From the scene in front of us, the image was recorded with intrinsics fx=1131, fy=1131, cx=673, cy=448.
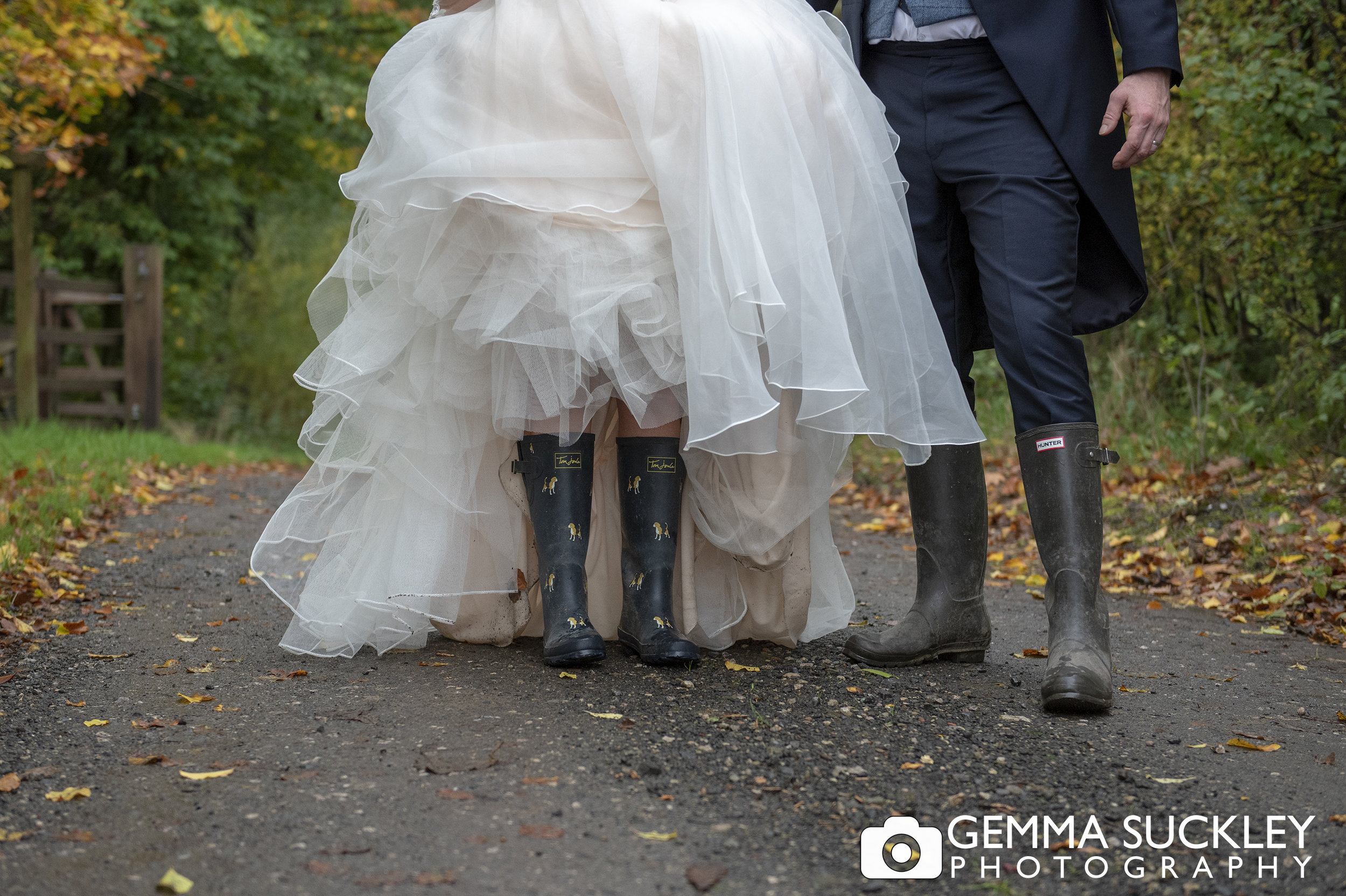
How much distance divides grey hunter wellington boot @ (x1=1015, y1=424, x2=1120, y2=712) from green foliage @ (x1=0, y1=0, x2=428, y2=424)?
9.45 meters

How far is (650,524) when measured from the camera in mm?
2576

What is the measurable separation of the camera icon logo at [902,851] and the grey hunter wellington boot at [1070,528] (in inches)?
30.1

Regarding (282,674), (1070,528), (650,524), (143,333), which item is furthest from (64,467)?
(1070,528)

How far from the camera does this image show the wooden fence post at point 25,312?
895cm

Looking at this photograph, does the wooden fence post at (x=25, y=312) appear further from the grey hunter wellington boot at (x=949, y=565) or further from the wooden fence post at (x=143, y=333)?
the grey hunter wellington boot at (x=949, y=565)

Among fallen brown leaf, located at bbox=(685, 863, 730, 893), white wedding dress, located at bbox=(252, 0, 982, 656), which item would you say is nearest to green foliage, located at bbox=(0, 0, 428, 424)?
white wedding dress, located at bbox=(252, 0, 982, 656)

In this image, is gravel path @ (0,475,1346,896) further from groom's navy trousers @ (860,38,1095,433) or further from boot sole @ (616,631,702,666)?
groom's navy trousers @ (860,38,1095,433)

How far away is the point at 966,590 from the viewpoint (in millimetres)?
2662

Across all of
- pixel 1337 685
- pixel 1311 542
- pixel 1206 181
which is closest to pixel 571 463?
pixel 1337 685

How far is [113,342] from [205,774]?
1054 centimetres

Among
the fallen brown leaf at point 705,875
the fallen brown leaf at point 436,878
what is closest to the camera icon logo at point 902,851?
the fallen brown leaf at point 705,875

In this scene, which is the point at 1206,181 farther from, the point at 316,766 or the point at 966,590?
the point at 316,766

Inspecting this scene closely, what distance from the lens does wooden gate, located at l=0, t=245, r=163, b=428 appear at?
410 inches

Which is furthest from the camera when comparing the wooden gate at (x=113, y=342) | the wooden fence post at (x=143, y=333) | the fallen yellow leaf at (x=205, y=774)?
the wooden fence post at (x=143, y=333)
